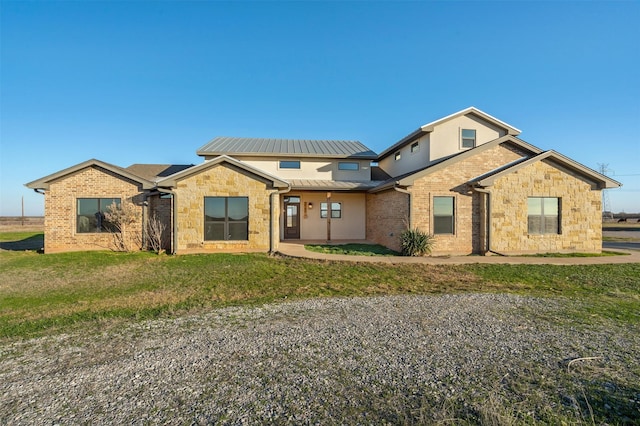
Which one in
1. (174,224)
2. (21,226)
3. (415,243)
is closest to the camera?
(415,243)

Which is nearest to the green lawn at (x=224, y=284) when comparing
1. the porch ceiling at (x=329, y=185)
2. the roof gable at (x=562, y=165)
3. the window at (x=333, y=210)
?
the roof gable at (x=562, y=165)

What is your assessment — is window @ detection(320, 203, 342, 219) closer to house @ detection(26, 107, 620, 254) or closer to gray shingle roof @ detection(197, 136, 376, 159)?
gray shingle roof @ detection(197, 136, 376, 159)

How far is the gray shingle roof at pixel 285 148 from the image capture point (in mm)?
17641

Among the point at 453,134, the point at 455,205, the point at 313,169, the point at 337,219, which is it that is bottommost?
the point at 337,219

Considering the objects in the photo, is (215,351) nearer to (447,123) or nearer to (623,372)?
(623,372)

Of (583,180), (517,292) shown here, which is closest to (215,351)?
(517,292)

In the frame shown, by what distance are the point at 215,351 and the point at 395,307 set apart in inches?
139

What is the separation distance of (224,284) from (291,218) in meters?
9.55

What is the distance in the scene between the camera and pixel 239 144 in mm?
19094

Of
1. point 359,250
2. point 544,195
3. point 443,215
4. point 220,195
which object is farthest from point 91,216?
point 544,195

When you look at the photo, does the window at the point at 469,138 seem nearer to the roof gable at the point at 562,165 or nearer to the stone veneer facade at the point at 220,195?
the roof gable at the point at 562,165

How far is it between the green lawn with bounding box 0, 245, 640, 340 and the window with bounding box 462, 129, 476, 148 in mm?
7682

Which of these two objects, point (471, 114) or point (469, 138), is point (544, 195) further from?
point (471, 114)

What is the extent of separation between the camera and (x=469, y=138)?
15711mm
